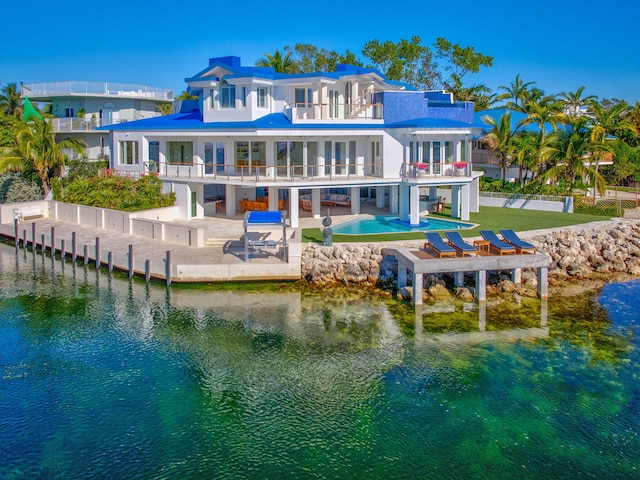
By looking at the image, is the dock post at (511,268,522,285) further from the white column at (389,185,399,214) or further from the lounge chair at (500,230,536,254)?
the white column at (389,185,399,214)

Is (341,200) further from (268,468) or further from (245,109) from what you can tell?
(268,468)

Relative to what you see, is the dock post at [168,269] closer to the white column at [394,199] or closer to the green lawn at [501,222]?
the green lawn at [501,222]

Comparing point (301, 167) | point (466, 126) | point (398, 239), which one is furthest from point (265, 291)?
point (466, 126)

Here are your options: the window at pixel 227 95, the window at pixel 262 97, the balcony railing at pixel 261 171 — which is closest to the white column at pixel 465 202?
the balcony railing at pixel 261 171

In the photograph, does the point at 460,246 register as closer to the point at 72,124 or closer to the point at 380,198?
the point at 380,198

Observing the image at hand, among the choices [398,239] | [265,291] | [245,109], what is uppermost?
[245,109]

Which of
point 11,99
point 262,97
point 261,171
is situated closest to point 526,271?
point 261,171

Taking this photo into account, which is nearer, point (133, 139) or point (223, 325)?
point (223, 325)

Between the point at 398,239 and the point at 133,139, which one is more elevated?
the point at 133,139
